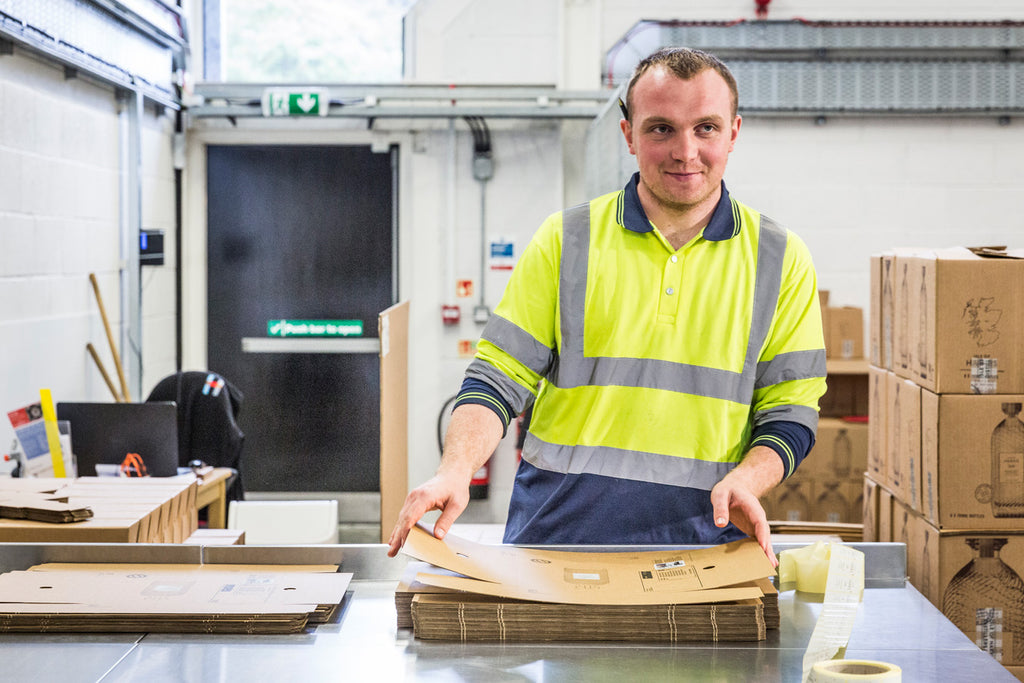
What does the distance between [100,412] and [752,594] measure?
2416mm

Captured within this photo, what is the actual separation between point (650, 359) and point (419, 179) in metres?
3.64

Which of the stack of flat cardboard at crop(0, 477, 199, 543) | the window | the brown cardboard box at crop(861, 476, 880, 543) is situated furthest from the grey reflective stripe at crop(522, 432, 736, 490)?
the window

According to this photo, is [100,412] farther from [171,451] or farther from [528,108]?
A: [528,108]

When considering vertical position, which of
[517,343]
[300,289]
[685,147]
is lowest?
[517,343]

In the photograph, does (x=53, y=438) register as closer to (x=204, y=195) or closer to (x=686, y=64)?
(x=686, y=64)

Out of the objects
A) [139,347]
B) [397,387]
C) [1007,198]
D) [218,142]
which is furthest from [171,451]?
[1007,198]

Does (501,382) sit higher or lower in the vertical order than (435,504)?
higher

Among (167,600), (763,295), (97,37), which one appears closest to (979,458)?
(763,295)

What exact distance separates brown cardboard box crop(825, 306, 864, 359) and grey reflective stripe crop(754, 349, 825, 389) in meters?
3.13

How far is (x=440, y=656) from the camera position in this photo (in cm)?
114

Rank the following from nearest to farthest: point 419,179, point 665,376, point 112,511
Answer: point 665,376 < point 112,511 < point 419,179

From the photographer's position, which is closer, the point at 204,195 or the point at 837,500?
the point at 837,500

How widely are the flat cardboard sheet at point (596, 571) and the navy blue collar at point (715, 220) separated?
1.60 ft

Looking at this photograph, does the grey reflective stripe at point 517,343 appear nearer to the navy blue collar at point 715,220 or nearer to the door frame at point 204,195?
the navy blue collar at point 715,220
